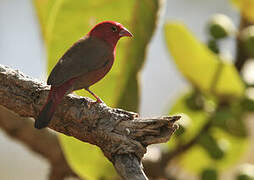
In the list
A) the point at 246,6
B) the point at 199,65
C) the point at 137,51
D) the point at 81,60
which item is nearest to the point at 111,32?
the point at 81,60

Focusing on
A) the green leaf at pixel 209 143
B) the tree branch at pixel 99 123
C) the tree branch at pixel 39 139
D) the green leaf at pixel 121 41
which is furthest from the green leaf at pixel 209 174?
the tree branch at pixel 99 123

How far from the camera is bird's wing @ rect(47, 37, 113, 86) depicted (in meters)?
0.35

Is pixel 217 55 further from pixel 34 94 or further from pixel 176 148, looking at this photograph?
pixel 34 94

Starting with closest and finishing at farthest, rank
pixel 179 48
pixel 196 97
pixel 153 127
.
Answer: pixel 153 127 → pixel 179 48 → pixel 196 97

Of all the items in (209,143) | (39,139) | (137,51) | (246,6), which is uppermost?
(246,6)

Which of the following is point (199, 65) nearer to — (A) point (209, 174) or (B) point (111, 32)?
(A) point (209, 174)

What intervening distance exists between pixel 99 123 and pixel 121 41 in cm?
20

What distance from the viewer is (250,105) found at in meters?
0.88

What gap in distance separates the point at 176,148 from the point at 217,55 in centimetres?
18

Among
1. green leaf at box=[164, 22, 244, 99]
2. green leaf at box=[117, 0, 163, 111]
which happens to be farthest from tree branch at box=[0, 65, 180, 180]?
green leaf at box=[164, 22, 244, 99]

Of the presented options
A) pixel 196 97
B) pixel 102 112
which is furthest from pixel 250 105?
pixel 102 112

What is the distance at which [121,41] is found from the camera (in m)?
0.59

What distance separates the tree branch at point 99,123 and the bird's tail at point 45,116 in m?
0.05

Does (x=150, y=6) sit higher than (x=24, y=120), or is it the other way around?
(x=150, y=6)
